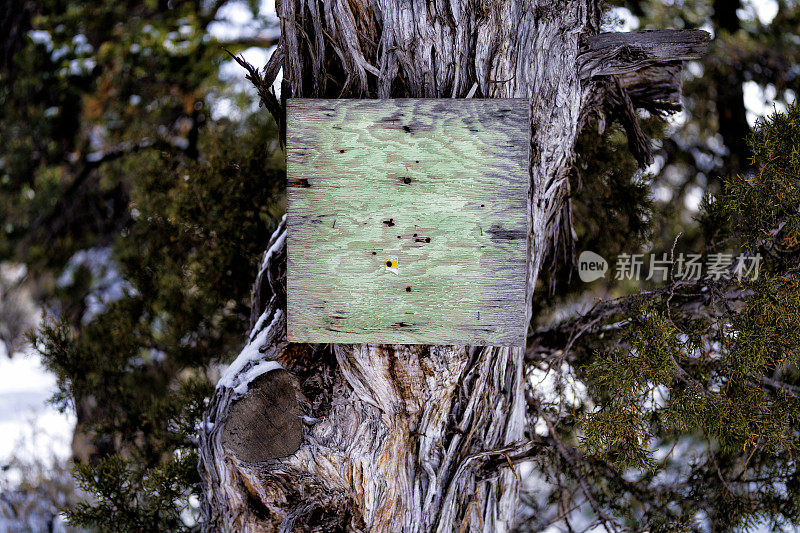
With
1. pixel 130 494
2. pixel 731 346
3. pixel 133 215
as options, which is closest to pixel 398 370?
pixel 731 346

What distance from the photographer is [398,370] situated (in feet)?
5.90

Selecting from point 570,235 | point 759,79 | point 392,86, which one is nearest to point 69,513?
point 392,86

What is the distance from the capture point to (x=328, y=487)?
1916 mm

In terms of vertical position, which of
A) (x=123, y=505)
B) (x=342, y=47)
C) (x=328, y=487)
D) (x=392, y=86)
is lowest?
(x=123, y=505)

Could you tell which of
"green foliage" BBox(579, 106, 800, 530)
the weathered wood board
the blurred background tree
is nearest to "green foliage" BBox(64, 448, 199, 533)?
the blurred background tree

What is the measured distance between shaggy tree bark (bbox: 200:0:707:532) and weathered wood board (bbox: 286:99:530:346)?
7.5 inches

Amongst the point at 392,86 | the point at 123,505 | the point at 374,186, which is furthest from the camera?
the point at 123,505

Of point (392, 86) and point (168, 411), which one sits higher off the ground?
point (392, 86)

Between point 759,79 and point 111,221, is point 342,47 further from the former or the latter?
point 759,79

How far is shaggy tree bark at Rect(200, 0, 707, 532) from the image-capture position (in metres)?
1.78

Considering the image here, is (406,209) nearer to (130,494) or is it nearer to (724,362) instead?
(724,362)

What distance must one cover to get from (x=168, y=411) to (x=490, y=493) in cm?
148

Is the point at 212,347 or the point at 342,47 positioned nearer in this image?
the point at 342,47

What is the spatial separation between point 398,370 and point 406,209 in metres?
0.54
